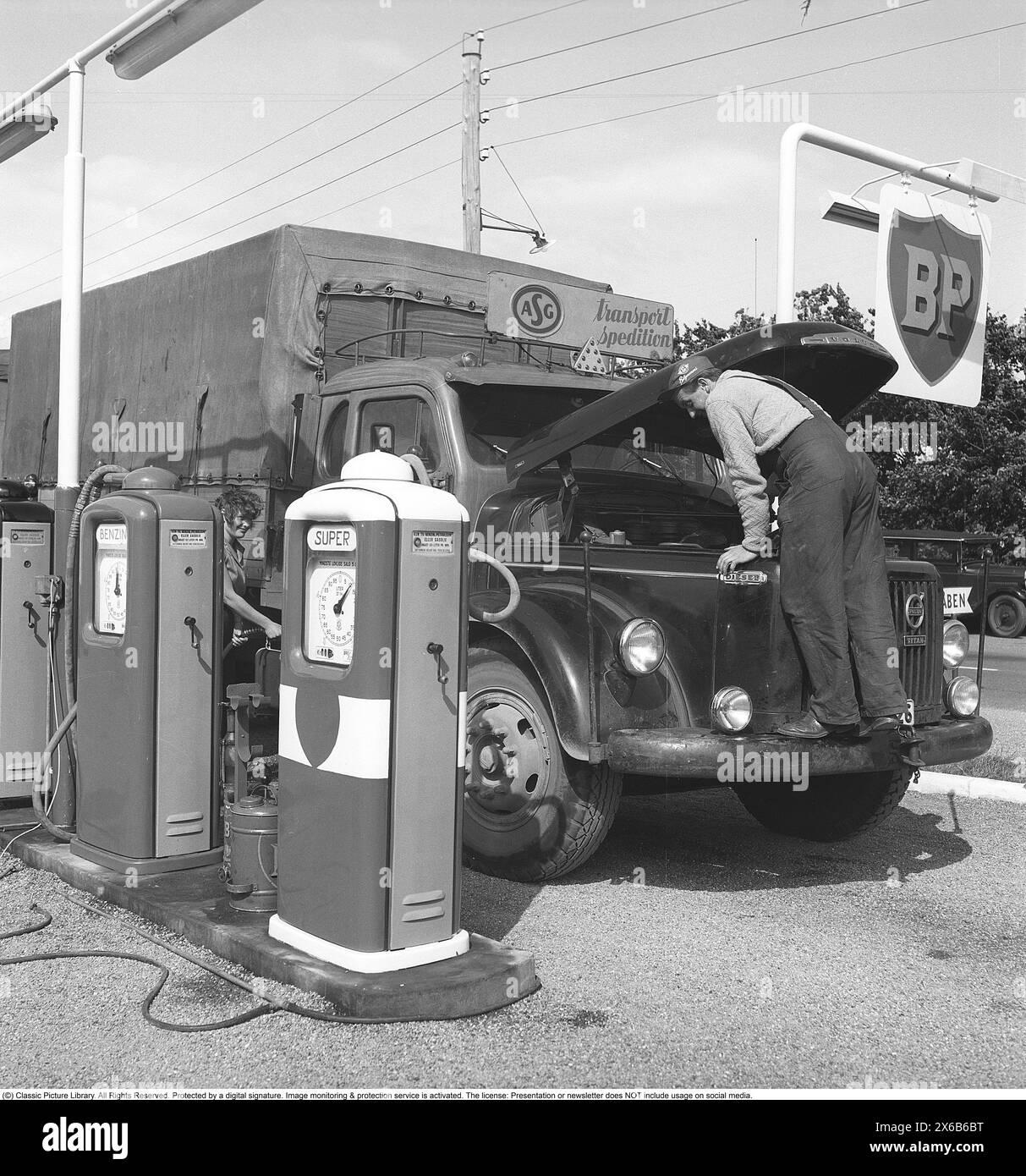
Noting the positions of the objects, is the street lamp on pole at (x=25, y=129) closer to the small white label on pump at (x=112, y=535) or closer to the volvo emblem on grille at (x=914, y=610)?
the small white label on pump at (x=112, y=535)

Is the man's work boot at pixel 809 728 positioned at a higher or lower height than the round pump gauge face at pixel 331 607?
lower

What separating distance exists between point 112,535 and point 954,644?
3.95m

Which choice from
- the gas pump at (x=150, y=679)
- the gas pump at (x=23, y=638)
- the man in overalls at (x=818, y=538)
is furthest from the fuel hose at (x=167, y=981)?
the man in overalls at (x=818, y=538)

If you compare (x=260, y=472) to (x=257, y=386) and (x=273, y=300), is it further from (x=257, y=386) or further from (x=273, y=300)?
(x=273, y=300)

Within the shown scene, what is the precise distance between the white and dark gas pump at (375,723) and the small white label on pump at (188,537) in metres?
1.10

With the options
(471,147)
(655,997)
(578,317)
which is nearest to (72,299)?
(578,317)

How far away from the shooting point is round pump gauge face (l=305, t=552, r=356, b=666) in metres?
4.09

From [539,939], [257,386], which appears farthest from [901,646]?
[257,386]

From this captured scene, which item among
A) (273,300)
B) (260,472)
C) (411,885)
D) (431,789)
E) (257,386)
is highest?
(273,300)

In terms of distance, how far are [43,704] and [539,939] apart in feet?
10.2

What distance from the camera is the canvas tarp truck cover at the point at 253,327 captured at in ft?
23.6
